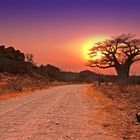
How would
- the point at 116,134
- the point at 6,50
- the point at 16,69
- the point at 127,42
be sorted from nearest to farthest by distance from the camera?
1. the point at 116,134
2. the point at 127,42
3. the point at 16,69
4. the point at 6,50

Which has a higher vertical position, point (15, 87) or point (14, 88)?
point (15, 87)

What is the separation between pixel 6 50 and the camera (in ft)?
351

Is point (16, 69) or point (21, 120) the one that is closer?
point (21, 120)

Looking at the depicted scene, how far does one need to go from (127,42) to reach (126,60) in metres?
2.41

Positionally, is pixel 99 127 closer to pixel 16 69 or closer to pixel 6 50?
pixel 16 69

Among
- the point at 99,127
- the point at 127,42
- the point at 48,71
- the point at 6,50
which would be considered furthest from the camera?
the point at 48,71

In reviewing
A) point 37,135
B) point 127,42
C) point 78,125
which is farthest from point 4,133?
point 127,42

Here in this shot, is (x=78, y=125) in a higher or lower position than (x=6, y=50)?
lower

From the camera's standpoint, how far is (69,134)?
32.6 feet

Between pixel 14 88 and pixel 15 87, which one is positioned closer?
pixel 14 88

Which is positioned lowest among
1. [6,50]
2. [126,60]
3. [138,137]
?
[138,137]

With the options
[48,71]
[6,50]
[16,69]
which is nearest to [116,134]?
[16,69]

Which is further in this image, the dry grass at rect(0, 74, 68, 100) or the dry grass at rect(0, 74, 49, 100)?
the dry grass at rect(0, 74, 68, 100)

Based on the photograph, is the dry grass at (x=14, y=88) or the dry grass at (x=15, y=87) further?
the dry grass at (x=15, y=87)
